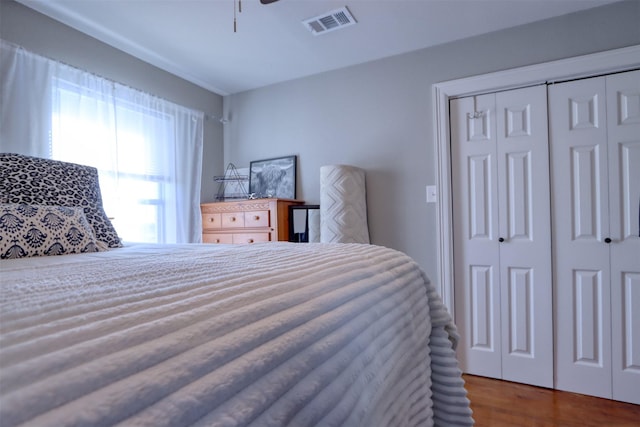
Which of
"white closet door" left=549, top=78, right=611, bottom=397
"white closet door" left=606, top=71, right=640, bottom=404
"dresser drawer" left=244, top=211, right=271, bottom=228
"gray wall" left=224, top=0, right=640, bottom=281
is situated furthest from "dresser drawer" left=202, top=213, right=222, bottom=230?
"white closet door" left=606, top=71, right=640, bottom=404

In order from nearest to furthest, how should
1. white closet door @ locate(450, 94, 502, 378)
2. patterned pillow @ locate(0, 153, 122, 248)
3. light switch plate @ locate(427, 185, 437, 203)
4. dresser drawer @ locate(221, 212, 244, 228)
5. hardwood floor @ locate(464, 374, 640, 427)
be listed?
patterned pillow @ locate(0, 153, 122, 248) < hardwood floor @ locate(464, 374, 640, 427) < white closet door @ locate(450, 94, 502, 378) < light switch plate @ locate(427, 185, 437, 203) < dresser drawer @ locate(221, 212, 244, 228)

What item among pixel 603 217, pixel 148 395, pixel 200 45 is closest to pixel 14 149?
pixel 200 45

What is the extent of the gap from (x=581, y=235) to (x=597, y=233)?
8 centimetres

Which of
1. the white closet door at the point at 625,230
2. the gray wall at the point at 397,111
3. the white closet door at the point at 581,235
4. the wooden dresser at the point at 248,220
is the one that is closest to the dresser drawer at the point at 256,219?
the wooden dresser at the point at 248,220

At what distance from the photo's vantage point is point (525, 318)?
88.0 inches

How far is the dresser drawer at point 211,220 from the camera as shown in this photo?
2971 millimetres

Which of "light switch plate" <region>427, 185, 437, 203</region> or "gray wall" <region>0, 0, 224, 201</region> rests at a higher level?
"gray wall" <region>0, 0, 224, 201</region>

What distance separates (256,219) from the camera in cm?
270

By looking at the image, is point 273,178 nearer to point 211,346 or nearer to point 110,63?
point 110,63

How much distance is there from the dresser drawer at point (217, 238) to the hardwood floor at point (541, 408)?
6.98 feet

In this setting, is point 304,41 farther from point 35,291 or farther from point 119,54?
point 35,291

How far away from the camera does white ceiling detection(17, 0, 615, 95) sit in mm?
2025

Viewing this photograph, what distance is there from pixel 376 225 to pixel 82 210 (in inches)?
76.7

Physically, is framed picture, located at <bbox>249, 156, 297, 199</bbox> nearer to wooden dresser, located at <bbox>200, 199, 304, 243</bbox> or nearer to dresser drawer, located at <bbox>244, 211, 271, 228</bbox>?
wooden dresser, located at <bbox>200, 199, 304, 243</bbox>
